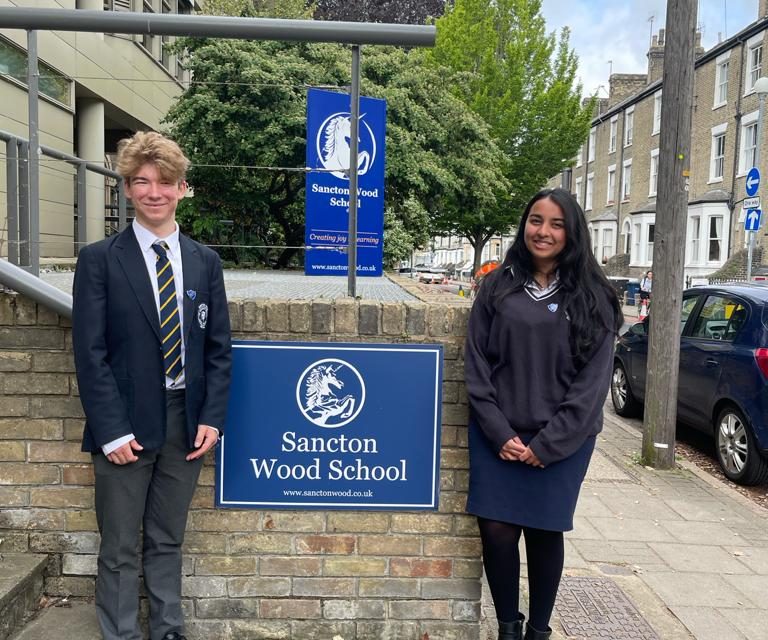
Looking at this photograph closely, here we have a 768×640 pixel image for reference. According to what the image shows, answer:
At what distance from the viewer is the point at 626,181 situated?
3731 cm

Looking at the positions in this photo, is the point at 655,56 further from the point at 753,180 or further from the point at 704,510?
the point at 704,510

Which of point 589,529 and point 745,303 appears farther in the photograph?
point 745,303

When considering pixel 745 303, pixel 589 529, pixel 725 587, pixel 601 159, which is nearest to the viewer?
pixel 725 587

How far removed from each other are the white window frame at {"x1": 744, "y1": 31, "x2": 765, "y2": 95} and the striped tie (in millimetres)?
27447

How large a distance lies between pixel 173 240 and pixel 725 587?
3.50 meters

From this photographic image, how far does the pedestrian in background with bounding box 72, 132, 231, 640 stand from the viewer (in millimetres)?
2510

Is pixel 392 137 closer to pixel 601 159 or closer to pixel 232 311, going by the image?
pixel 232 311

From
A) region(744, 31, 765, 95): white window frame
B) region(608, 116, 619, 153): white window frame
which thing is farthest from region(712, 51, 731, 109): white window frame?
region(608, 116, 619, 153): white window frame

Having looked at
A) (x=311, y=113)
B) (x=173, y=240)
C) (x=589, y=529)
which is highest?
(x=311, y=113)

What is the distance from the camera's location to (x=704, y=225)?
1102 inches

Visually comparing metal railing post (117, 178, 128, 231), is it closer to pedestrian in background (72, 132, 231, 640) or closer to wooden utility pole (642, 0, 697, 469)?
pedestrian in background (72, 132, 231, 640)

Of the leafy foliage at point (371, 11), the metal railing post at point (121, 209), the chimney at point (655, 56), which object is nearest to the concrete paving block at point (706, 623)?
the metal railing post at point (121, 209)

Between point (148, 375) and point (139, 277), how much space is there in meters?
0.35

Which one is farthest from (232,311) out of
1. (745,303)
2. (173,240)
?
(745,303)
